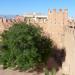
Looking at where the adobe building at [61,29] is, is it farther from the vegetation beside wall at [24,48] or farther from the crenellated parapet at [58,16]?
the vegetation beside wall at [24,48]

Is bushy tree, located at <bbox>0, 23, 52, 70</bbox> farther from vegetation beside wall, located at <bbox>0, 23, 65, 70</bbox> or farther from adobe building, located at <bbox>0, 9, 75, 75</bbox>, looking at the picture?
adobe building, located at <bbox>0, 9, 75, 75</bbox>

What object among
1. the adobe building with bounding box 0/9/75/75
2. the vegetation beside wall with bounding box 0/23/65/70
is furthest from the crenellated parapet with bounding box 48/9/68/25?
the vegetation beside wall with bounding box 0/23/65/70

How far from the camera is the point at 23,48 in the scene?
2239 cm

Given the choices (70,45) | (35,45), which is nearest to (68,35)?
(70,45)

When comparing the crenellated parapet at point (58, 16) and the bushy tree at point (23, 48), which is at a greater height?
the crenellated parapet at point (58, 16)

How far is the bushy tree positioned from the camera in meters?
22.2

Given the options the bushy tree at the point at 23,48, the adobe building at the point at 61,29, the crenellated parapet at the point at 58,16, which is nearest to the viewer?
the adobe building at the point at 61,29

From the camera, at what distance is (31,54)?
22203 millimetres

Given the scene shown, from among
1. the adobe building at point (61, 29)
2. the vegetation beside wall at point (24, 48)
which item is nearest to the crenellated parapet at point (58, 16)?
the adobe building at point (61, 29)

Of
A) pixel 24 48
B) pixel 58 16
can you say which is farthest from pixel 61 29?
pixel 24 48

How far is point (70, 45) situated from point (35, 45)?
3310mm

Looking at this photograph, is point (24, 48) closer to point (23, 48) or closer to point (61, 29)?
point (23, 48)

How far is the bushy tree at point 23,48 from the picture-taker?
22.2 metres

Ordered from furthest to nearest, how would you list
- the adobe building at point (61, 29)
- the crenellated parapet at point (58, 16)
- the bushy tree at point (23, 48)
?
the crenellated parapet at point (58, 16), the bushy tree at point (23, 48), the adobe building at point (61, 29)
